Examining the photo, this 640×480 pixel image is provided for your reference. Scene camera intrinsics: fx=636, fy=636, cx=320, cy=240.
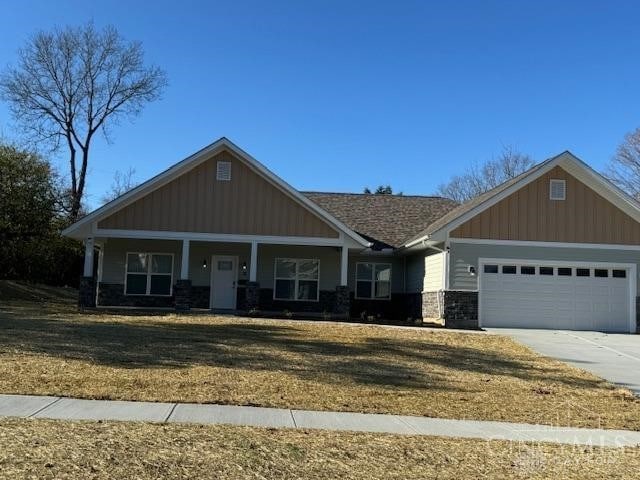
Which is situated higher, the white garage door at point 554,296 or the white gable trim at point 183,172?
the white gable trim at point 183,172

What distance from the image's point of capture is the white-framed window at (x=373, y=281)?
25141mm

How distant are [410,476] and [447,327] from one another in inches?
569

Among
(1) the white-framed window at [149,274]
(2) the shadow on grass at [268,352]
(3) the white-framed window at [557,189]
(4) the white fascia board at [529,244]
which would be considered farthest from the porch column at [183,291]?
(3) the white-framed window at [557,189]

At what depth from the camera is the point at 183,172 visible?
21438 millimetres

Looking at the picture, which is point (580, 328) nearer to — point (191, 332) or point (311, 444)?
point (191, 332)

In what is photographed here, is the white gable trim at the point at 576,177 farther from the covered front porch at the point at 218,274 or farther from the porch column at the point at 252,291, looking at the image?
the porch column at the point at 252,291

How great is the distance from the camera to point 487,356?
44.5 ft

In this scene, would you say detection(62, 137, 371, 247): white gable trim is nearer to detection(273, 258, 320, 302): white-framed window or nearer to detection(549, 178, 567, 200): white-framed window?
detection(273, 258, 320, 302): white-framed window

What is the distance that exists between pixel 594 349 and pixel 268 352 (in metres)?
8.25

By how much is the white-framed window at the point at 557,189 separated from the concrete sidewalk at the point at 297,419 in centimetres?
1369

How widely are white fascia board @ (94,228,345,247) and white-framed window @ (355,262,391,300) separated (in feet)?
12.7

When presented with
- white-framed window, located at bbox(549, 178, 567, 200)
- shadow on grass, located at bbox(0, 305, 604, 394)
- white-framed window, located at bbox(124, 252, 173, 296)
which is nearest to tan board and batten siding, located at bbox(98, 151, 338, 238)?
white-framed window, located at bbox(124, 252, 173, 296)

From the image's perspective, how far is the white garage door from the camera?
19812 millimetres

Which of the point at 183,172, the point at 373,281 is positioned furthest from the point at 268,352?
the point at 373,281
